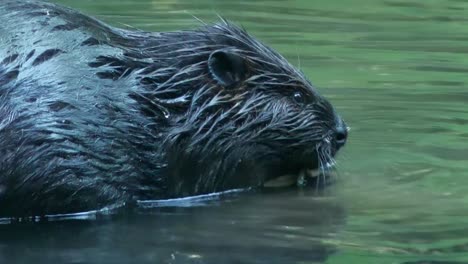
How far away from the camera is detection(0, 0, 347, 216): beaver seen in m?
5.65

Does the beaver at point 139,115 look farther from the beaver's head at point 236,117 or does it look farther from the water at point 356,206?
the water at point 356,206


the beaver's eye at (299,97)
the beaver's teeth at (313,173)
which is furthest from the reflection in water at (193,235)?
the beaver's eye at (299,97)

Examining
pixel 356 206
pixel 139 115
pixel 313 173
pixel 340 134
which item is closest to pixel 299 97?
pixel 340 134

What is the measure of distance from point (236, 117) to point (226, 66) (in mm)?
246

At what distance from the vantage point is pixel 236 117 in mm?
6281

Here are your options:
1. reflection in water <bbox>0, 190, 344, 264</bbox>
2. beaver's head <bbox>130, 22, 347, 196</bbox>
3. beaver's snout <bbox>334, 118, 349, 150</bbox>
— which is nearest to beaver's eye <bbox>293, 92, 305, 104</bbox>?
beaver's head <bbox>130, 22, 347, 196</bbox>

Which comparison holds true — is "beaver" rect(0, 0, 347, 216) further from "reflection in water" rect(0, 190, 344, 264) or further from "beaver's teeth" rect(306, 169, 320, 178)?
"reflection in water" rect(0, 190, 344, 264)

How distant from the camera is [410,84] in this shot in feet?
29.5

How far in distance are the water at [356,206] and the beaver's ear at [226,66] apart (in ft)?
1.79

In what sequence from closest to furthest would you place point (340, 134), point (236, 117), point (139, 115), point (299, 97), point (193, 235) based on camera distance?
point (193, 235), point (139, 115), point (236, 117), point (299, 97), point (340, 134)

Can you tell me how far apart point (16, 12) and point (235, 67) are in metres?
1.06

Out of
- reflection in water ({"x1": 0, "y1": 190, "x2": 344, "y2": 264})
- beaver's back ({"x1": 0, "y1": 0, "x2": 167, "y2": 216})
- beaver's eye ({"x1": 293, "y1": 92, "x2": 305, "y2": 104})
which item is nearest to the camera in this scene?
reflection in water ({"x1": 0, "y1": 190, "x2": 344, "y2": 264})

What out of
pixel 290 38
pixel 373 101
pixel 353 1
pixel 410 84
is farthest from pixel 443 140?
pixel 353 1

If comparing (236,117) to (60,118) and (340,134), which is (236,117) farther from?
(60,118)
